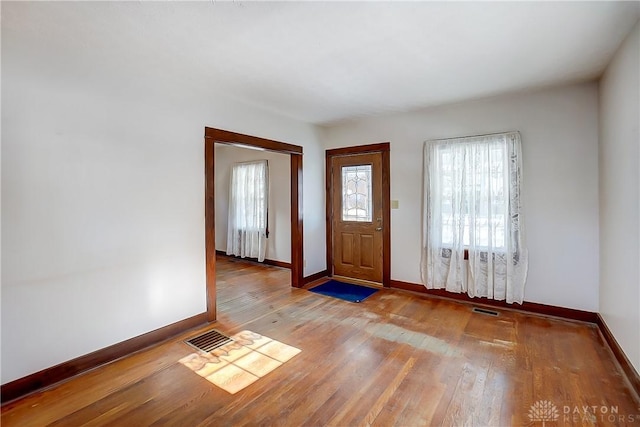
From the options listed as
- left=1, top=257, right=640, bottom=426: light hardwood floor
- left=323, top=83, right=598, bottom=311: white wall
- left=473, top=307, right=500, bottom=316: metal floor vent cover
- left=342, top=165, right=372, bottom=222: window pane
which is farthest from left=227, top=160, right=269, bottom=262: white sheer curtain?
left=473, top=307, right=500, bottom=316: metal floor vent cover

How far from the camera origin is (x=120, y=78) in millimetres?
2686

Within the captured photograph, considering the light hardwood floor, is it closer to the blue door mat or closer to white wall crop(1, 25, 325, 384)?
white wall crop(1, 25, 325, 384)

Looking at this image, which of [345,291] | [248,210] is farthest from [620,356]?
[248,210]

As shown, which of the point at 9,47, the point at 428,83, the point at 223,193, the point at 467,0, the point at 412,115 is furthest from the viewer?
the point at 223,193

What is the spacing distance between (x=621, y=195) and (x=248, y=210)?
18.3 ft

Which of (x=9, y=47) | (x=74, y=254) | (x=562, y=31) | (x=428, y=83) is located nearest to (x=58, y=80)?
(x=9, y=47)

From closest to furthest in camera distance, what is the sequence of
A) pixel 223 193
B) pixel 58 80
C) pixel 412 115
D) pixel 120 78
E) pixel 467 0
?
pixel 467 0, pixel 58 80, pixel 120 78, pixel 412 115, pixel 223 193

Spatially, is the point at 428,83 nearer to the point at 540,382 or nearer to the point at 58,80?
the point at 540,382

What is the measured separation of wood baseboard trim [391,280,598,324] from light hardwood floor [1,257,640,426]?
0.39 feet

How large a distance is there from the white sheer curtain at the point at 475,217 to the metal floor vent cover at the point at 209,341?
2.74 metres

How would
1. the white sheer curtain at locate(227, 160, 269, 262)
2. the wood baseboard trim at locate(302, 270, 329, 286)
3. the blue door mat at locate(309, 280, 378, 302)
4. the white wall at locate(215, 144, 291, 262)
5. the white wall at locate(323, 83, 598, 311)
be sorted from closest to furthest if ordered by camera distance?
the white wall at locate(323, 83, 598, 311) < the blue door mat at locate(309, 280, 378, 302) < the wood baseboard trim at locate(302, 270, 329, 286) < the white wall at locate(215, 144, 291, 262) < the white sheer curtain at locate(227, 160, 269, 262)

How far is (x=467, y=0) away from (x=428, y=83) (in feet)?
4.49

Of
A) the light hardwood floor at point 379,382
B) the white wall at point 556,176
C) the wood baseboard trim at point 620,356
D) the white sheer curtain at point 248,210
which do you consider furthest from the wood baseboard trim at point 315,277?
the wood baseboard trim at point 620,356

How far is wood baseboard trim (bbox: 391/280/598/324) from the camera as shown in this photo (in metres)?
3.31
